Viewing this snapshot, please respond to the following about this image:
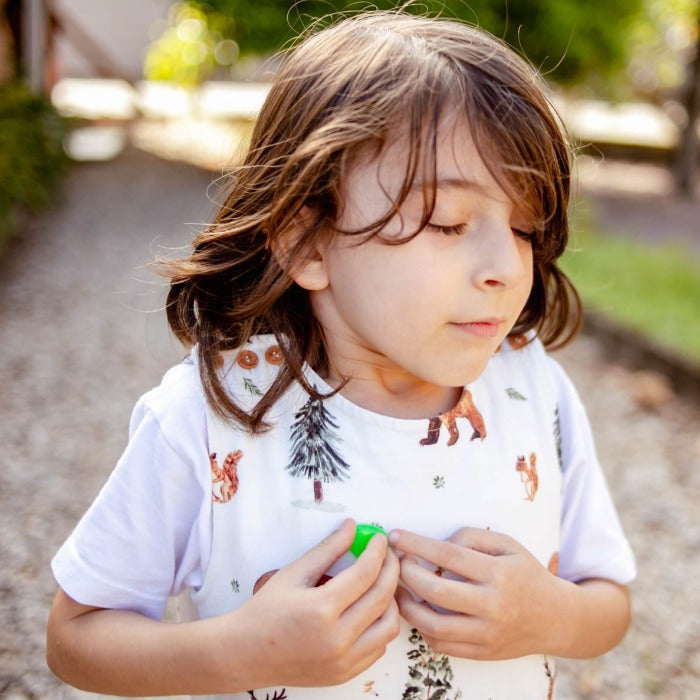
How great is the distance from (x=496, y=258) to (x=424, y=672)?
0.58 meters

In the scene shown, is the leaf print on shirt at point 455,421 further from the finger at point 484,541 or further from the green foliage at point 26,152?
the green foliage at point 26,152

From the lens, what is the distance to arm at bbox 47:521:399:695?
1.19 metres

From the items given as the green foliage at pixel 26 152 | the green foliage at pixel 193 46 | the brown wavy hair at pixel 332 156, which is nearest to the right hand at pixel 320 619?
the brown wavy hair at pixel 332 156

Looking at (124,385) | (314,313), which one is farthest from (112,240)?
(314,313)

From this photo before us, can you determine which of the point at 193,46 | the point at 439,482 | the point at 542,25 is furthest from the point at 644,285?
the point at 193,46

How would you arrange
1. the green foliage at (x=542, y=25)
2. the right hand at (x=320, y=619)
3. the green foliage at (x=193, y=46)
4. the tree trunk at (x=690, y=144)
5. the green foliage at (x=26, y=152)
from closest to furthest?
the right hand at (x=320, y=619) → the green foliage at (x=26, y=152) → the green foliage at (x=542, y=25) → the green foliage at (x=193, y=46) → the tree trunk at (x=690, y=144)

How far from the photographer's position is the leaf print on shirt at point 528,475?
1.43 m

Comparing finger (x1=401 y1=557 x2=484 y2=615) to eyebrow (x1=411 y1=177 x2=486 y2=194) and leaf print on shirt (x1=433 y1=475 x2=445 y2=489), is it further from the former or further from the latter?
eyebrow (x1=411 y1=177 x2=486 y2=194)

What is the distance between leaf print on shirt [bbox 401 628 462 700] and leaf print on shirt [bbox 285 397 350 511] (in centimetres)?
22

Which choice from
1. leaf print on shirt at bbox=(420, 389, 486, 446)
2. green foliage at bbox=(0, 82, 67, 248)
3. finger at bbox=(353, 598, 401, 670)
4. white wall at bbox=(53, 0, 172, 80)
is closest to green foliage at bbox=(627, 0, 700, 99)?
green foliage at bbox=(0, 82, 67, 248)

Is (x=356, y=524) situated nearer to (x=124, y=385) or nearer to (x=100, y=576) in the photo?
(x=100, y=576)

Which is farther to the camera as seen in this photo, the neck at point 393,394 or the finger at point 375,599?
the neck at point 393,394

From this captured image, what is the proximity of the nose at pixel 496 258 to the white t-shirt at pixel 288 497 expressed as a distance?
250 millimetres

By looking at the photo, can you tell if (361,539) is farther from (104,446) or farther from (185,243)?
(185,243)
